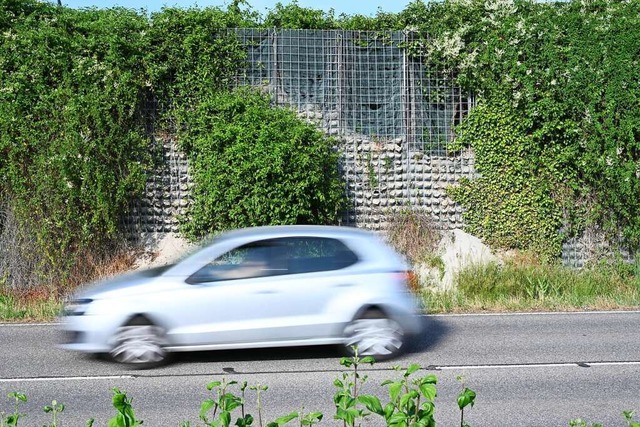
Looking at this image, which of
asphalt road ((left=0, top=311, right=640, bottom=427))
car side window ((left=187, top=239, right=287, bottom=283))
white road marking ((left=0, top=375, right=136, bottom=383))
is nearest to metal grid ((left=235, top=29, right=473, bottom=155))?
asphalt road ((left=0, top=311, right=640, bottom=427))

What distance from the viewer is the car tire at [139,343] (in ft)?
32.7

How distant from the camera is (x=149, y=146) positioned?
18.1 m

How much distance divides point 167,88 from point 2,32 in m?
3.43

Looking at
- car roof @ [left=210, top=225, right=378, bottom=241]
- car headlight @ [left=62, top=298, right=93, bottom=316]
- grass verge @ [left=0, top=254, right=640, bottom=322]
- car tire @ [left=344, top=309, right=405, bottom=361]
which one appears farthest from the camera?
grass verge @ [left=0, top=254, right=640, bottom=322]

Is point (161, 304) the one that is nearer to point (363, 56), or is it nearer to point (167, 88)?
point (167, 88)

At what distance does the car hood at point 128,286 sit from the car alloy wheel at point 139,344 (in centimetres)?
43

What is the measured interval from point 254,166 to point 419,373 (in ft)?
26.1

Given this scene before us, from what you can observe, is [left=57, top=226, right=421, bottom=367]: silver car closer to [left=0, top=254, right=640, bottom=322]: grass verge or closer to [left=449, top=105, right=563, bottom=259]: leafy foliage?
[left=0, top=254, right=640, bottom=322]: grass verge

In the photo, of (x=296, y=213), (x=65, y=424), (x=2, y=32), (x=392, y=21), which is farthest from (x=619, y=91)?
(x=65, y=424)

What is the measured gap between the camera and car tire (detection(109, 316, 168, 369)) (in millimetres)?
9969

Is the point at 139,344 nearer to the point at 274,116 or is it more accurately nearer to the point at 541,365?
the point at 541,365

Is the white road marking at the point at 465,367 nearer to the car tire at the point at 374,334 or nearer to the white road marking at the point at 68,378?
the white road marking at the point at 68,378

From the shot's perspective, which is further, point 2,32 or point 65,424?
point 2,32

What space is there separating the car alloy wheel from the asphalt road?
0.58 ft
